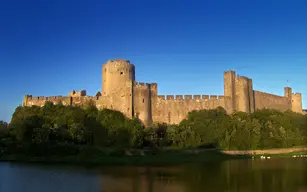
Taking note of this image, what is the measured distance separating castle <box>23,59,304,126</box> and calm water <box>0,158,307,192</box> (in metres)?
9.97

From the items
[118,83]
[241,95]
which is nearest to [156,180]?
[118,83]

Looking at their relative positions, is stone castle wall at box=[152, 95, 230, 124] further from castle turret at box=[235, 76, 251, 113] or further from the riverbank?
the riverbank

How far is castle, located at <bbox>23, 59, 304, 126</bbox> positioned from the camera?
79.0ft

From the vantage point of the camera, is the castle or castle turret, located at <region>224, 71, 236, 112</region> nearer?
the castle

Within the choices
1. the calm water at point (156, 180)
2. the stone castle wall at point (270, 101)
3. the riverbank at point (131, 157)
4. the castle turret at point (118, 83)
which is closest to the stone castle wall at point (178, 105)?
the castle turret at point (118, 83)

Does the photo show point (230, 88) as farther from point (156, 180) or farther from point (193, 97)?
point (156, 180)

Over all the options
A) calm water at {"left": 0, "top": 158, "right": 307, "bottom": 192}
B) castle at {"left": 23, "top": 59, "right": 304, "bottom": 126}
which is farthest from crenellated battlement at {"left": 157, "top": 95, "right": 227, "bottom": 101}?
calm water at {"left": 0, "top": 158, "right": 307, "bottom": 192}

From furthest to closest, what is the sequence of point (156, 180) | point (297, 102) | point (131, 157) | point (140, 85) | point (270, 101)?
1. point (297, 102)
2. point (270, 101)
3. point (140, 85)
4. point (131, 157)
5. point (156, 180)

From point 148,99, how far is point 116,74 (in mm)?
3613

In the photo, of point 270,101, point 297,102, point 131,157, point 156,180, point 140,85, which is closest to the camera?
point 156,180

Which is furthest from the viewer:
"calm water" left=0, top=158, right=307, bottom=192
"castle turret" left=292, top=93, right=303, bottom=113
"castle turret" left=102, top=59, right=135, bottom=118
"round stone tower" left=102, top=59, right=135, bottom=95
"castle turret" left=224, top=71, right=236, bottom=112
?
"castle turret" left=292, top=93, right=303, bottom=113

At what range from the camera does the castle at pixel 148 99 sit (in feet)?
79.0

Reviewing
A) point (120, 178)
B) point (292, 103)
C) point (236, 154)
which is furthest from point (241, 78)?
point (120, 178)

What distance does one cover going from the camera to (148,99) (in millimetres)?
24344
